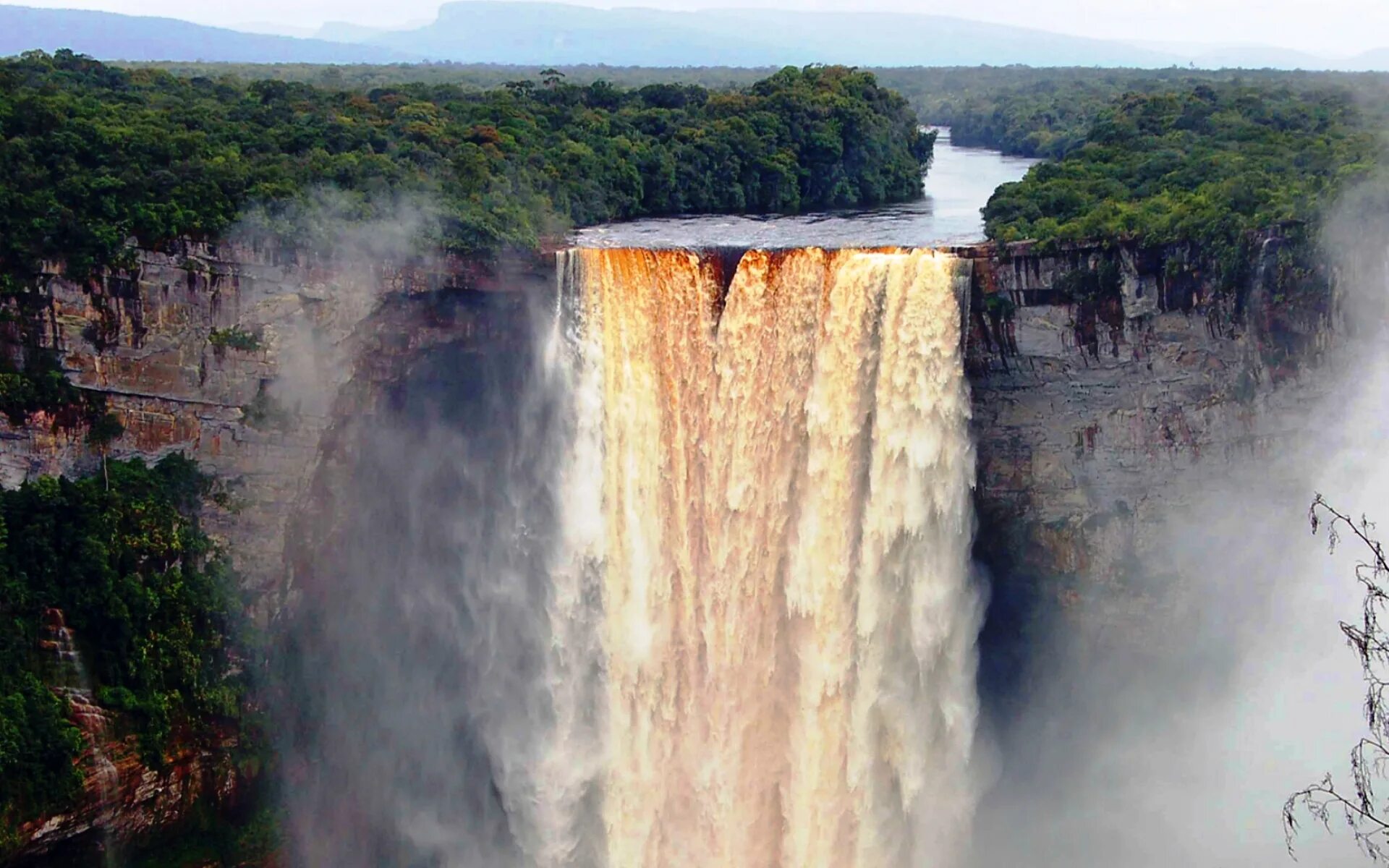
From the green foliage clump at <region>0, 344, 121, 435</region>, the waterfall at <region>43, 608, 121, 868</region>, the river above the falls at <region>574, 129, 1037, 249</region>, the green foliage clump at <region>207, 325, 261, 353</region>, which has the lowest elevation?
the waterfall at <region>43, 608, 121, 868</region>

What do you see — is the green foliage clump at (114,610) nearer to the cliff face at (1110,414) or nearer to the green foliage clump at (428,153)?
the green foliage clump at (428,153)

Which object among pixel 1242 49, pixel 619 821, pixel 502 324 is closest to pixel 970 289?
pixel 502 324

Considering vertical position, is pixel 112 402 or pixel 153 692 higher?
pixel 112 402

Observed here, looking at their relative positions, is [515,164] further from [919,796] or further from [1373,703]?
[1373,703]

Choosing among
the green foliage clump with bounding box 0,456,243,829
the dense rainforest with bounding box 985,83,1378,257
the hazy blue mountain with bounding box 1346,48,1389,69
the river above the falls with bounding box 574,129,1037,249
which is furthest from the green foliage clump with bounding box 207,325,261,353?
the hazy blue mountain with bounding box 1346,48,1389,69

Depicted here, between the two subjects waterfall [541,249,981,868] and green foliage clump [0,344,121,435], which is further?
green foliage clump [0,344,121,435]

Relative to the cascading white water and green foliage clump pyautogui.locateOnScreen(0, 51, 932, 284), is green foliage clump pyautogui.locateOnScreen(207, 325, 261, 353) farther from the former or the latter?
the cascading white water

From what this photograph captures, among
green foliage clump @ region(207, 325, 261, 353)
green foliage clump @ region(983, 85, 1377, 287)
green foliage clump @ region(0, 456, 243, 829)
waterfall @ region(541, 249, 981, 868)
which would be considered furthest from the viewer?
green foliage clump @ region(207, 325, 261, 353)

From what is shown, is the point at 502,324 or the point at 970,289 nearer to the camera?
the point at 970,289

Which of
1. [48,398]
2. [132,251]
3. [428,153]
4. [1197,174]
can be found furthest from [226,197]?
[1197,174]
